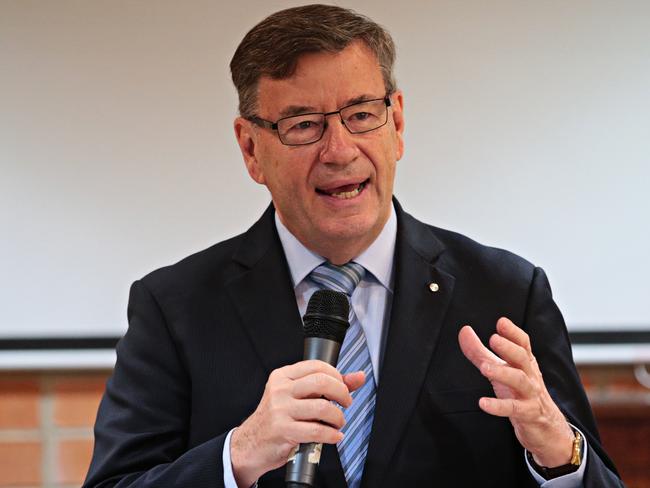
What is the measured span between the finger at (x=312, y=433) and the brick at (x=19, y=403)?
1.98 meters

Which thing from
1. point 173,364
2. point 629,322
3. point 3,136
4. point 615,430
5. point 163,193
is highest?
point 3,136

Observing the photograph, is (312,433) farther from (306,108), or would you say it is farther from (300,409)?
(306,108)

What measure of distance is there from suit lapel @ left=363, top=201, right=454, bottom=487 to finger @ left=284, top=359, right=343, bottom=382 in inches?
15.4

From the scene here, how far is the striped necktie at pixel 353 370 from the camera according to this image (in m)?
1.87

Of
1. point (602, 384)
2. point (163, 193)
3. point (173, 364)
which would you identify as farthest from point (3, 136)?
point (602, 384)

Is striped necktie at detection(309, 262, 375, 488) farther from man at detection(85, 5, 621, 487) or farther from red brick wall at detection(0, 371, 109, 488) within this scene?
red brick wall at detection(0, 371, 109, 488)

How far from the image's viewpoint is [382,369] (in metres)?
1.90

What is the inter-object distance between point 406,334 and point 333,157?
0.37 metres

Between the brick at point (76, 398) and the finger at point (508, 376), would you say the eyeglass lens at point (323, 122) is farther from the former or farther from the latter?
the brick at point (76, 398)

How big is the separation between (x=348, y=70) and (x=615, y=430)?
1.94m

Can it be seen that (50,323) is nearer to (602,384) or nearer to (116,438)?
Answer: (116,438)

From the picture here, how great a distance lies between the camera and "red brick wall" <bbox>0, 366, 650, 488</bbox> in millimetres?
3244

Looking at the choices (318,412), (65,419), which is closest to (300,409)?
(318,412)

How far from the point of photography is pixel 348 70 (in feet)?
6.27
